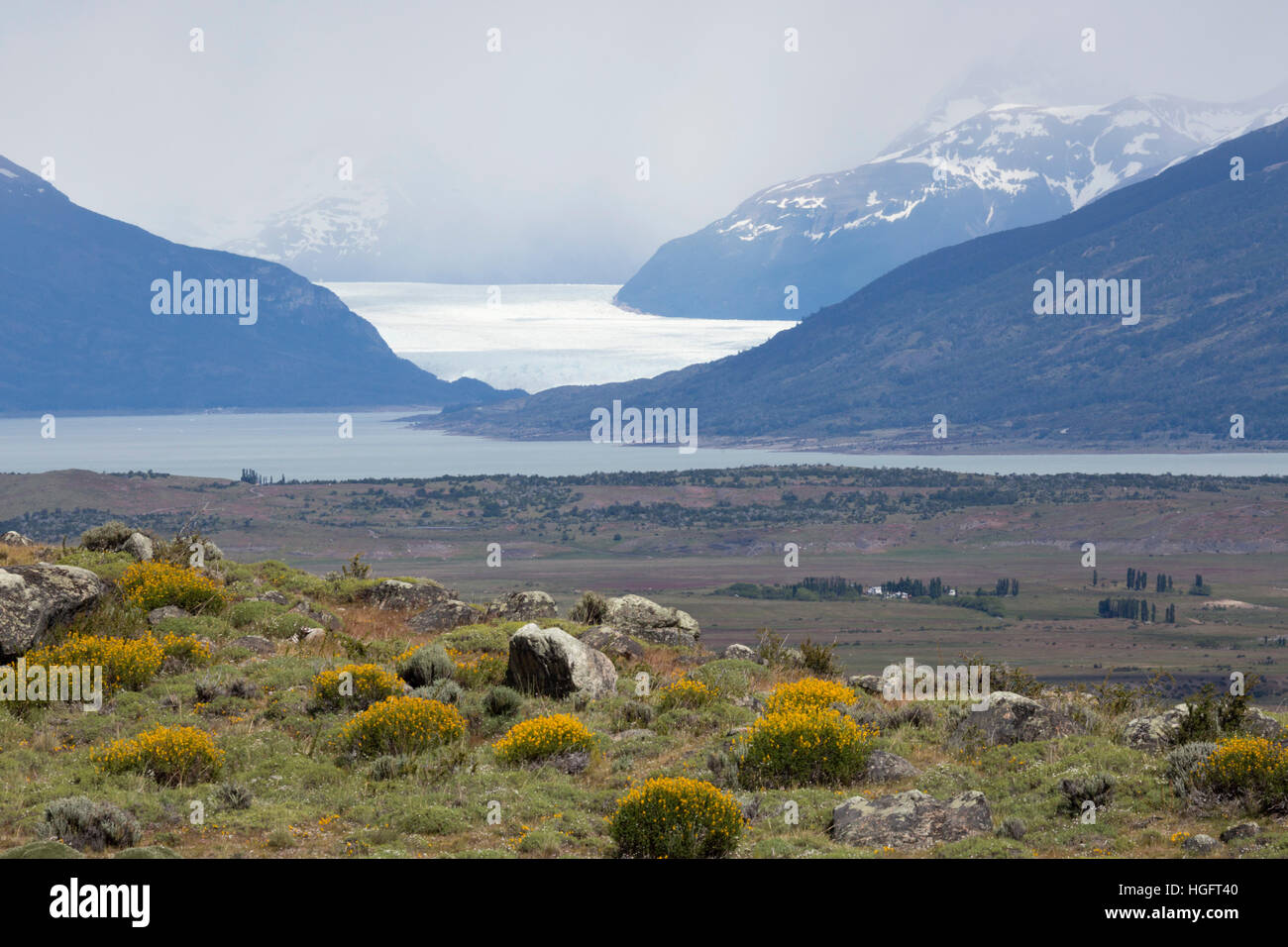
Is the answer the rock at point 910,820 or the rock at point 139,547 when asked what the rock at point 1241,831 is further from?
the rock at point 139,547

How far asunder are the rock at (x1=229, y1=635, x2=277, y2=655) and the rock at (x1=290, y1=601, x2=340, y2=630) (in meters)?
2.51

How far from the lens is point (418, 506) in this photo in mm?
159625

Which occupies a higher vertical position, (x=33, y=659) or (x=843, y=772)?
(x=33, y=659)

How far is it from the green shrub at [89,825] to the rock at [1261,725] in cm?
1358

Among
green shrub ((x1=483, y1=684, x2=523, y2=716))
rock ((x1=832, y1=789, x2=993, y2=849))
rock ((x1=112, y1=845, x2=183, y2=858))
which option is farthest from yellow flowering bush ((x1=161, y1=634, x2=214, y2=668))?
rock ((x1=832, y1=789, x2=993, y2=849))

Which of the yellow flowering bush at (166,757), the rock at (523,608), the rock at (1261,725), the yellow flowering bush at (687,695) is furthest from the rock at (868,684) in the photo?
the yellow flowering bush at (166,757)

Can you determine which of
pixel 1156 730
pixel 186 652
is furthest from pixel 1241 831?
pixel 186 652

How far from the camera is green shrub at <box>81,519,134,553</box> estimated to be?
29.5m

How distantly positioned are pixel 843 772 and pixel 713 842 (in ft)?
12.2

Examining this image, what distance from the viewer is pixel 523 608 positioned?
29.4 m

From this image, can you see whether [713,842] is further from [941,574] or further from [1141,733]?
[941,574]

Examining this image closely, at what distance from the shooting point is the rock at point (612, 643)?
82.3 feet
